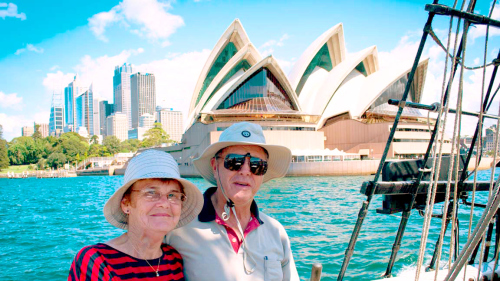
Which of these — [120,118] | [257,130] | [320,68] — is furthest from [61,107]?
[257,130]

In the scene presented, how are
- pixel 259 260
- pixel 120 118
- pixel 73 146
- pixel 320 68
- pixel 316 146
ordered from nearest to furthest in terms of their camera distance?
pixel 259 260
pixel 316 146
pixel 320 68
pixel 73 146
pixel 120 118

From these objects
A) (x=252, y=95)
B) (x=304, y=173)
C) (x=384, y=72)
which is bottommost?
(x=304, y=173)

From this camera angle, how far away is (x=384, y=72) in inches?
1441

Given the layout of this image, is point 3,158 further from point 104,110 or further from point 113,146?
point 104,110

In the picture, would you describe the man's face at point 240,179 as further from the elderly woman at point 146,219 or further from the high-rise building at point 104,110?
the high-rise building at point 104,110

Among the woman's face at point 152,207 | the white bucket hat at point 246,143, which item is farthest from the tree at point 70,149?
the woman's face at point 152,207

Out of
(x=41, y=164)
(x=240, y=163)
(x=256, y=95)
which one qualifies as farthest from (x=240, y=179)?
(x=41, y=164)

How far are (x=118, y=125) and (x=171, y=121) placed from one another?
2350cm

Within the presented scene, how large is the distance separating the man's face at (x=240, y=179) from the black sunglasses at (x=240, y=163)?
14mm

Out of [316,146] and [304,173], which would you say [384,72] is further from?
[304,173]

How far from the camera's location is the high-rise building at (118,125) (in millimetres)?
146125

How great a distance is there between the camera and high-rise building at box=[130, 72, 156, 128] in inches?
6191

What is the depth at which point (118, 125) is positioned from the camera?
147m

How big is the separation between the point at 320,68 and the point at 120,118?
122475 mm
